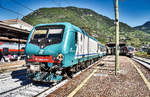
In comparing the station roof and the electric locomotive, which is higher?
the station roof

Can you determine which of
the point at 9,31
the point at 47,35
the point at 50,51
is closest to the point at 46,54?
the point at 50,51

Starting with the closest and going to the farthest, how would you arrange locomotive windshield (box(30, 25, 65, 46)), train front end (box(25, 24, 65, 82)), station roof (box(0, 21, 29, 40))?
train front end (box(25, 24, 65, 82)) → locomotive windshield (box(30, 25, 65, 46)) → station roof (box(0, 21, 29, 40))

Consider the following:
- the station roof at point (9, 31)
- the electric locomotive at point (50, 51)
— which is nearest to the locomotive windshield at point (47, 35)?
the electric locomotive at point (50, 51)

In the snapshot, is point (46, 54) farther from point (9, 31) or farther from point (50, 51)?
point (9, 31)

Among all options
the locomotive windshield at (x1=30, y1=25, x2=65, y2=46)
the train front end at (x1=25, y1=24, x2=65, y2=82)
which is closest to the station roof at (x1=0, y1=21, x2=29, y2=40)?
the locomotive windshield at (x1=30, y1=25, x2=65, y2=46)

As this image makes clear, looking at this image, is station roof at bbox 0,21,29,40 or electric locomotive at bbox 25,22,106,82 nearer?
electric locomotive at bbox 25,22,106,82

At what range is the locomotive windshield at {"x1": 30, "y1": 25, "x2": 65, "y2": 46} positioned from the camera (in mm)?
7075

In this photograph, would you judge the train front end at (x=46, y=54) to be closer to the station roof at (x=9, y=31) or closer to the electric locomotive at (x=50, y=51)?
the electric locomotive at (x=50, y=51)

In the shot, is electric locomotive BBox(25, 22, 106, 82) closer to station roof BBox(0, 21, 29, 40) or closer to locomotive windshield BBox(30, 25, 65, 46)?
locomotive windshield BBox(30, 25, 65, 46)

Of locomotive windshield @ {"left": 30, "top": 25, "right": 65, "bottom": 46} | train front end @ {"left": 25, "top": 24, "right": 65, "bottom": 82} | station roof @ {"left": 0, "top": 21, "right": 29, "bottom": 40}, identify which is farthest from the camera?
station roof @ {"left": 0, "top": 21, "right": 29, "bottom": 40}

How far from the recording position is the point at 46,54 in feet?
22.2

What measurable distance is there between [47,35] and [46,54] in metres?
1.20

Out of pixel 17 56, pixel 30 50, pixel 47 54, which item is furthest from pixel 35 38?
pixel 17 56

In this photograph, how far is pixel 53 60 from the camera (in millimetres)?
6660
